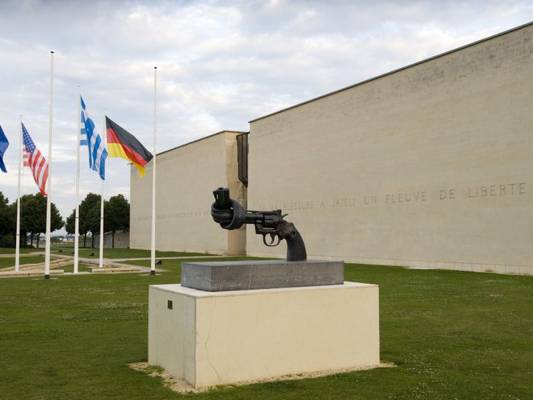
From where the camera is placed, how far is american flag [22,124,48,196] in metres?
25.2

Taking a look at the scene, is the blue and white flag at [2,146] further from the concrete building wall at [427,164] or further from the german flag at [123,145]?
the concrete building wall at [427,164]

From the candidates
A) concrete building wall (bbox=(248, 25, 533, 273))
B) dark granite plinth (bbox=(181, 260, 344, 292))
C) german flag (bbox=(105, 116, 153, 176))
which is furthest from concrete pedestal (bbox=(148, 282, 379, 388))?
concrete building wall (bbox=(248, 25, 533, 273))

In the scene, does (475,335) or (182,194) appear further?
(182,194)

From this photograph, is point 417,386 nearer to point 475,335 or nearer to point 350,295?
point 350,295

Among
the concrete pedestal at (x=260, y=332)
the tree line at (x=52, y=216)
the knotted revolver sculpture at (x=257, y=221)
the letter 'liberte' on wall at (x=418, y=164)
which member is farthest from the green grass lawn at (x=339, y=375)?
the tree line at (x=52, y=216)

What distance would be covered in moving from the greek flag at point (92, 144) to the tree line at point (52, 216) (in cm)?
5175

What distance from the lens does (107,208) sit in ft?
252

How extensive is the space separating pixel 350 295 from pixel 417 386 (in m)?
→ 1.49

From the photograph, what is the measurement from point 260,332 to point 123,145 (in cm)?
1834

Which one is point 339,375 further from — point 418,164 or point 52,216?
point 52,216

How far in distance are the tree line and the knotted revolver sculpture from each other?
70265 mm

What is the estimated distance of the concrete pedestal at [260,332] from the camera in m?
7.01

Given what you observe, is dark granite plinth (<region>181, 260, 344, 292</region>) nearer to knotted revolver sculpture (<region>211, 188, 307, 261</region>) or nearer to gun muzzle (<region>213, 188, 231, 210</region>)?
knotted revolver sculpture (<region>211, 188, 307, 261</region>)

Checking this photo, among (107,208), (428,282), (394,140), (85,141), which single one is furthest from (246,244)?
(107,208)
